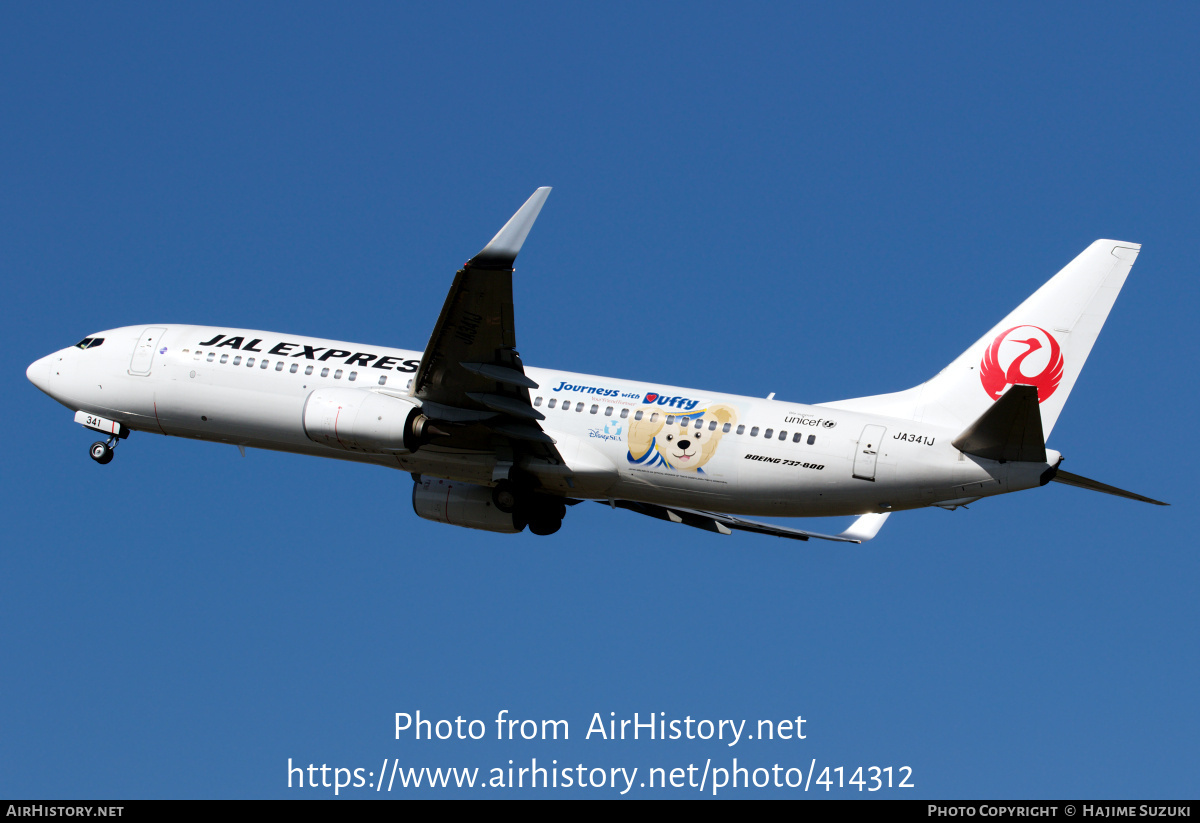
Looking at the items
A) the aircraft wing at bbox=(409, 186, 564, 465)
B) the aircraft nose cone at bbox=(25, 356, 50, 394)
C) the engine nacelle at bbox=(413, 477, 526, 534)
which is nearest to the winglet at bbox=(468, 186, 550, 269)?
the aircraft wing at bbox=(409, 186, 564, 465)

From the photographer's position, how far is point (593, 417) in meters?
32.4

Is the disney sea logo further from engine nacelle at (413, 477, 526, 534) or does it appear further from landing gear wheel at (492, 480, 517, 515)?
engine nacelle at (413, 477, 526, 534)

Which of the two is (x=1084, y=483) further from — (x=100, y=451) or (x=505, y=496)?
(x=100, y=451)

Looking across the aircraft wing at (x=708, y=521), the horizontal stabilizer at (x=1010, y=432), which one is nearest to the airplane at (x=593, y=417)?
the horizontal stabilizer at (x=1010, y=432)

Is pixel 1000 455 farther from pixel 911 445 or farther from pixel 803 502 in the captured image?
pixel 803 502

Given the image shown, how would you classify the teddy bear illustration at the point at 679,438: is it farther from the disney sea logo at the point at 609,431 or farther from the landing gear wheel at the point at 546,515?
the landing gear wheel at the point at 546,515

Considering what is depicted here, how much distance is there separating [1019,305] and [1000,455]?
15.9 ft

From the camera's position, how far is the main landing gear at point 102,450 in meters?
36.8

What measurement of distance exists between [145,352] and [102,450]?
3456 mm

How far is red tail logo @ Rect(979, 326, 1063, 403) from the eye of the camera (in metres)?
30.4

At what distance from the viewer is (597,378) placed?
110 ft

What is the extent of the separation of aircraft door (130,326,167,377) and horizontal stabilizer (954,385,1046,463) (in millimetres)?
21522

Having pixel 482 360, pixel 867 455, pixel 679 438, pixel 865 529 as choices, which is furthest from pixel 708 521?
pixel 482 360
